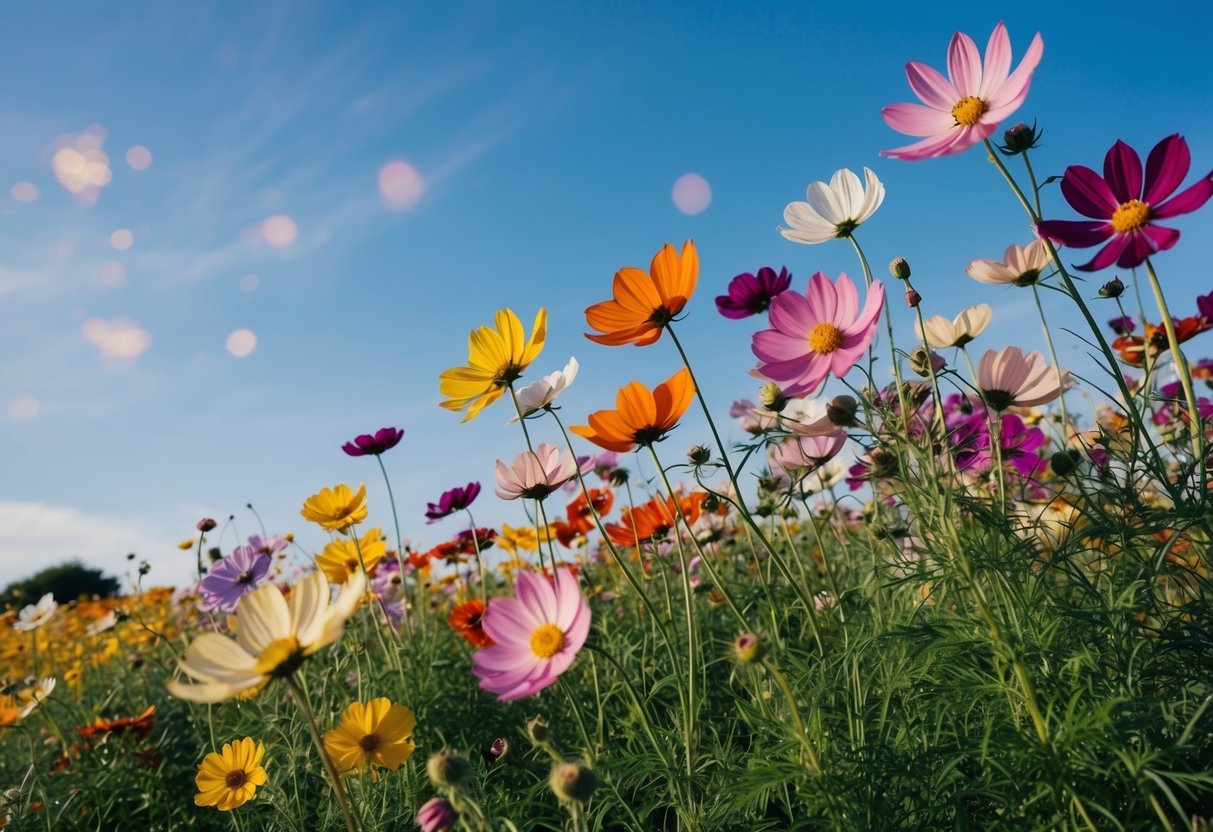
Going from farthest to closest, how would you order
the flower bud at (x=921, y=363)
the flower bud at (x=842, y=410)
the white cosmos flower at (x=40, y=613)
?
the white cosmos flower at (x=40, y=613) → the flower bud at (x=921, y=363) → the flower bud at (x=842, y=410)


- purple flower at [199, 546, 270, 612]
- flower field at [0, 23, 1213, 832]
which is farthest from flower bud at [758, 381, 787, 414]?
purple flower at [199, 546, 270, 612]

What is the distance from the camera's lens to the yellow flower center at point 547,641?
0.93m

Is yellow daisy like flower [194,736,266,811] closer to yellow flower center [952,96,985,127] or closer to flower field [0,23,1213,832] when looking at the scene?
flower field [0,23,1213,832]

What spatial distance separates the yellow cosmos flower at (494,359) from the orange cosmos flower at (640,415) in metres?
0.20

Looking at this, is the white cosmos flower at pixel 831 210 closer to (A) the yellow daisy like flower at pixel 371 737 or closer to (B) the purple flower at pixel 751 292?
(B) the purple flower at pixel 751 292

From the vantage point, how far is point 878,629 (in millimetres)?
1252

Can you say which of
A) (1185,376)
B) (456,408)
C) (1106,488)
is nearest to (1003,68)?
(1185,376)

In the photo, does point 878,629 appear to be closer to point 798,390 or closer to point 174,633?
point 798,390

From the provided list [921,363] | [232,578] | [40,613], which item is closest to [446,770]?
[921,363]

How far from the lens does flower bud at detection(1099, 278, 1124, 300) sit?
5.34 ft

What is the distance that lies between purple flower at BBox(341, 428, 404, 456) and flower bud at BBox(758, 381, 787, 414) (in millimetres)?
1031

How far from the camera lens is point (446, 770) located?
0.77m

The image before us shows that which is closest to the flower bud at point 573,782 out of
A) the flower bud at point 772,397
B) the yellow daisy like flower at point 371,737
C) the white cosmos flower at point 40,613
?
the yellow daisy like flower at point 371,737

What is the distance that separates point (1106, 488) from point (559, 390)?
941mm
